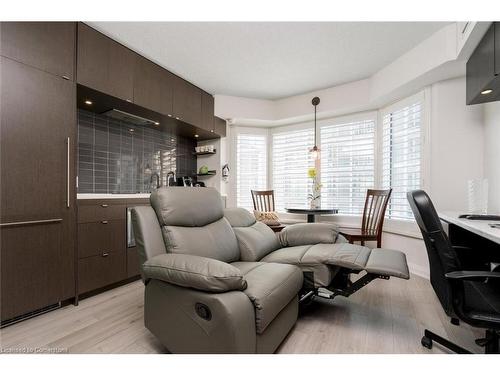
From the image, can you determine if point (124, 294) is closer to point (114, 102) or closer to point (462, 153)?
point (114, 102)

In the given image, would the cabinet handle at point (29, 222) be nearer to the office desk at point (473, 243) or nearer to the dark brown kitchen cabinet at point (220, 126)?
the dark brown kitchen cabinet at point (220, 126)

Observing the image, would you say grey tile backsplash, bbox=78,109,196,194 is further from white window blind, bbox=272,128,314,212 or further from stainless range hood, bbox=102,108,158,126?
white window blind, bbox=272,128,314,212

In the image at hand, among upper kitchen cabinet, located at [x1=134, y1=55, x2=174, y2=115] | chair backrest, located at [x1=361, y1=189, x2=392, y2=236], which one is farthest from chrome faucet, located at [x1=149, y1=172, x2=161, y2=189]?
chair backrest, located at [x1=361, y1=189, x2=392, y2=236]

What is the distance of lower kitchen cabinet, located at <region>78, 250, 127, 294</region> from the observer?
2.23 metres

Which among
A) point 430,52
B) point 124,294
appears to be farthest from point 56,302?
point 430,52

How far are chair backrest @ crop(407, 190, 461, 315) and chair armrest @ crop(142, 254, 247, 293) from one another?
98 cm

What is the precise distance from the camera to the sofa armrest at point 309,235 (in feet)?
7.58

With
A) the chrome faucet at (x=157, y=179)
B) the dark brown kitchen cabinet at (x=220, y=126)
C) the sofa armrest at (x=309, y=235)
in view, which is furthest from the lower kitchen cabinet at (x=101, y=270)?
the dark brown kitchen cabinet at (x=220, y=126)

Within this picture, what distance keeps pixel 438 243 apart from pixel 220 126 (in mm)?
3387

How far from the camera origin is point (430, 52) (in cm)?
249

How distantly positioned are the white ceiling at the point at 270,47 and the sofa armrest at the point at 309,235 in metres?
1.87

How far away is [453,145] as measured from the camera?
270 centimetres

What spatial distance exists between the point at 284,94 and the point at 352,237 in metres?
2.41

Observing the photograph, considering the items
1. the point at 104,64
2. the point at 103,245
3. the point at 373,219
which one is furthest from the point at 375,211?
the point at 104,64
